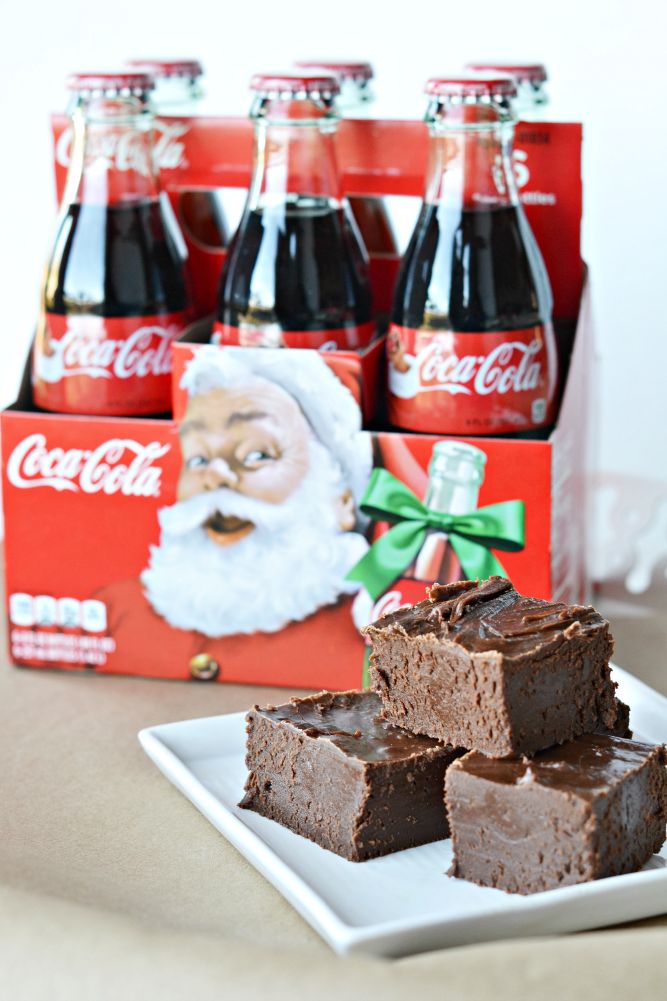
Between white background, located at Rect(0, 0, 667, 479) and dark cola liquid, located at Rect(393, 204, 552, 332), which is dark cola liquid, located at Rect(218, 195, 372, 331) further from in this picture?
white background, located at Rect(0, 0, 667, 479)

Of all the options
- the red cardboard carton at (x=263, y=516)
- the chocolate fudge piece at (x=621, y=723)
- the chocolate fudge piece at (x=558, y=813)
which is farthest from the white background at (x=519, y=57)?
the chocolate fudge piece at (x=558, y=813)

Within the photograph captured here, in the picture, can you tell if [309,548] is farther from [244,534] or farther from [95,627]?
[95,627]

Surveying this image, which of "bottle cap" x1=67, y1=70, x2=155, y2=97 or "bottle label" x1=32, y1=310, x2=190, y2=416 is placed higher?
"bottle cap" x1=67, y1=70, x2=155, y2=97

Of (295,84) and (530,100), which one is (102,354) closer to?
(295,84)

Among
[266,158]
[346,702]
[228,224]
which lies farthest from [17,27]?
[346,702]

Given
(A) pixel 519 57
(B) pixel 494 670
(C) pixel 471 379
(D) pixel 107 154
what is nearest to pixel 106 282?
(D) pixel 107 154

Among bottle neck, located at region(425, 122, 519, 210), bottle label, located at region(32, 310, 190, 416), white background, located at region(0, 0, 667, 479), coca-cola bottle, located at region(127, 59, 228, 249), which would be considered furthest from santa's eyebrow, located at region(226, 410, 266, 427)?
white background, located at region(0, 0, 667, 479)
